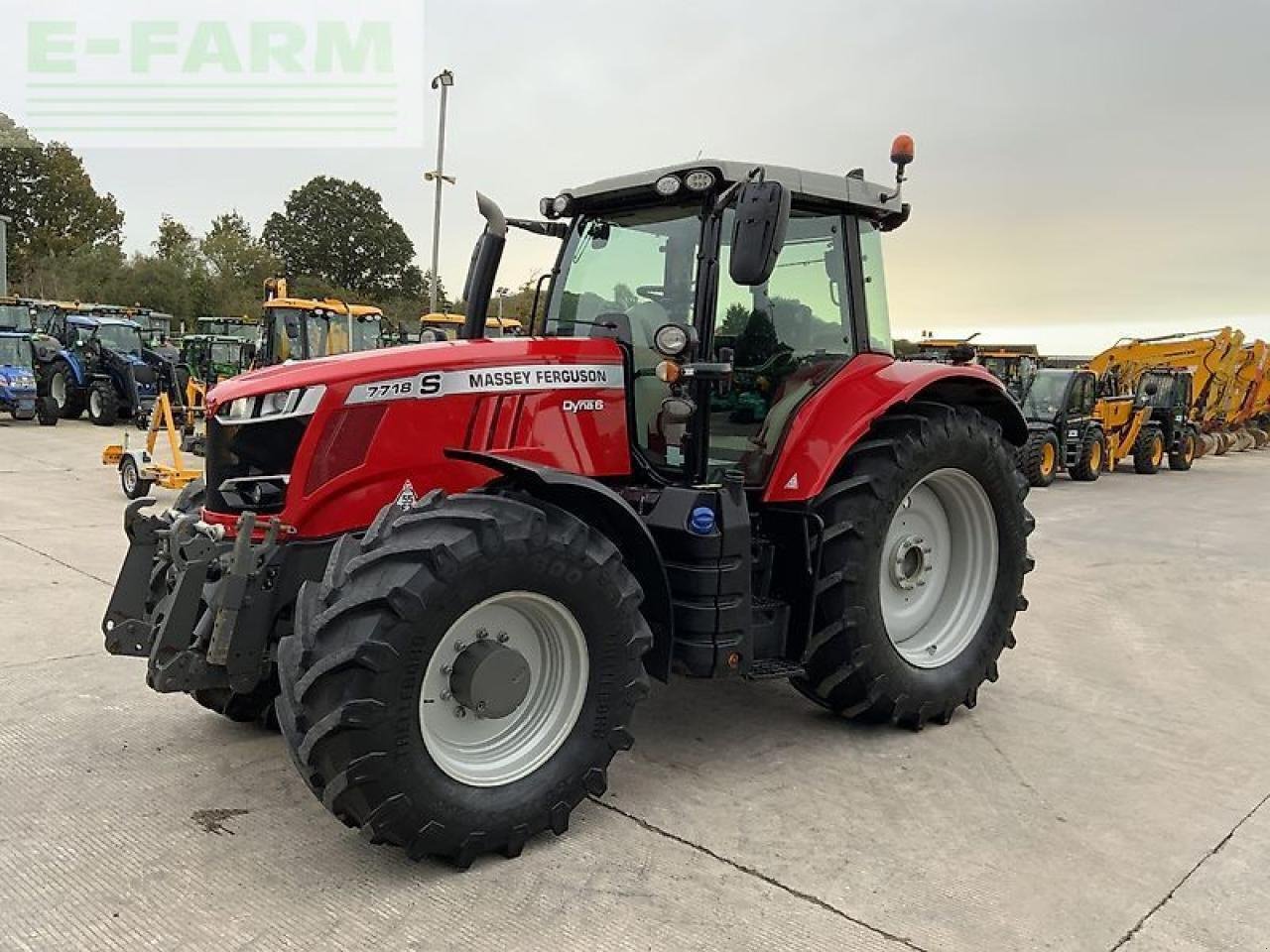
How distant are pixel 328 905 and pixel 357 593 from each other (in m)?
0.89

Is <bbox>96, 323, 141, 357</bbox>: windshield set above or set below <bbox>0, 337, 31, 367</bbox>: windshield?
above

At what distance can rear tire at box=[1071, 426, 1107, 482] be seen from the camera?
16523mm

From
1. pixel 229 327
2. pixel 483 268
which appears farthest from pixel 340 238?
pixel 483 268

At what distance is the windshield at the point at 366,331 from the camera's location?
1844 centimetres

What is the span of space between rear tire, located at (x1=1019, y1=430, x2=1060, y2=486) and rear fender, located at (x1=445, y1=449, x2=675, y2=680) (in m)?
12.7

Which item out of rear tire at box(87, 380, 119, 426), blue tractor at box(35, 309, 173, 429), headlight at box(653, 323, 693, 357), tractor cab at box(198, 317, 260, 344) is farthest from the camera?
tractor cab at box(198, 317, 260, 344)

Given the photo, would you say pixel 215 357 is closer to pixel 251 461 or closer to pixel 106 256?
pixel 251 461

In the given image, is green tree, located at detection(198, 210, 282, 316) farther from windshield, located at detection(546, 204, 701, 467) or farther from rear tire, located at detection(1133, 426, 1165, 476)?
windshield, located at detection(546, 204, 701, 467)

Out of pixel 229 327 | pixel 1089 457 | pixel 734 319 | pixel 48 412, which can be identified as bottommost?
pixel 1089 457

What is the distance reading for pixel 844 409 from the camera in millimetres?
4113

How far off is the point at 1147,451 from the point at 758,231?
57.7 ft

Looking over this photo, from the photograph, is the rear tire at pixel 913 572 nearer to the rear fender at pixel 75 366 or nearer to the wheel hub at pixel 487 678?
the wheel hub at pixel 487 678

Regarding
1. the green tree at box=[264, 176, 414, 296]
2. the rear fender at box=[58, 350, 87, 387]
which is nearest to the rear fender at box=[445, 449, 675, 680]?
the rear fender at box=[58, 350, 87, 387]

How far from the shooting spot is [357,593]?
2838mm
